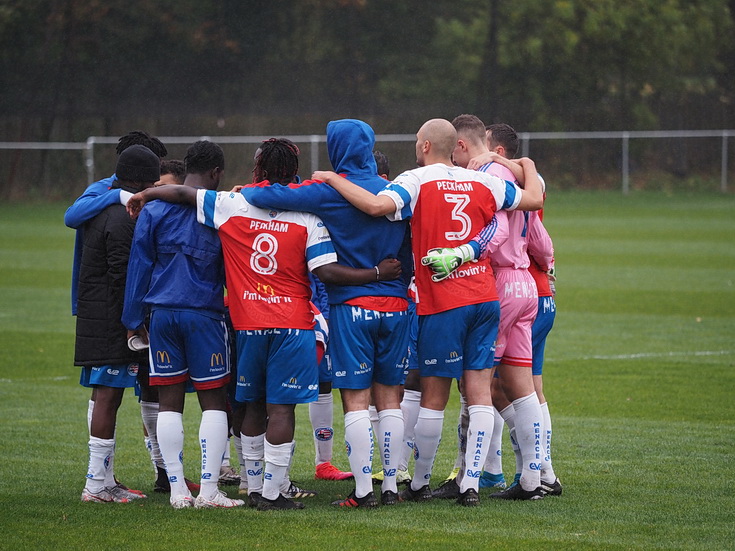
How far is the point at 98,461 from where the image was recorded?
633cm

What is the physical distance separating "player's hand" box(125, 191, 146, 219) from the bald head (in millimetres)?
1594

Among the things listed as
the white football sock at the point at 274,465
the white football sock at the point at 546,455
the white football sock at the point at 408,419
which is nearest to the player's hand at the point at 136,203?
the white football sock at the point at 274,465

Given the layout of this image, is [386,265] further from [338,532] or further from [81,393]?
[81,393]

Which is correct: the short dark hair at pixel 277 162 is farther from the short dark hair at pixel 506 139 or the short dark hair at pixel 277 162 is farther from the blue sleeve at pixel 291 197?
the short dark hair at pixel 506 139

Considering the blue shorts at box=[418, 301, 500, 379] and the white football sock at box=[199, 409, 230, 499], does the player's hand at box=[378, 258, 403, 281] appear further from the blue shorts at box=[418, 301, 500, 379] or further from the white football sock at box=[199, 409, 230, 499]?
the white football sock at box=[199, 409, 230, 499]

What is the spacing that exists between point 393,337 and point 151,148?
2.08 m

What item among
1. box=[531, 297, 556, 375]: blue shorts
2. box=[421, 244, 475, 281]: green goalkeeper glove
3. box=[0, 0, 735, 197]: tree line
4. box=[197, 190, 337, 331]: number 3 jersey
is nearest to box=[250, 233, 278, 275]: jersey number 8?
box=[197, 190, 337, 331]: number 3 jersey

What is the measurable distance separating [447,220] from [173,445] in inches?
78.5

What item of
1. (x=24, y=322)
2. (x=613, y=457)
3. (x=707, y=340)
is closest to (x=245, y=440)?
(x=613, y=457)

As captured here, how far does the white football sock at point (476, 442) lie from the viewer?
6.07 m

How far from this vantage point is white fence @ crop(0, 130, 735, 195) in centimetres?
3531

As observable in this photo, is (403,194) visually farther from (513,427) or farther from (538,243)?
(513,427)

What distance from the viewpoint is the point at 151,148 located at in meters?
6.86

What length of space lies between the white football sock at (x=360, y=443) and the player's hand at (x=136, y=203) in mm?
1651
